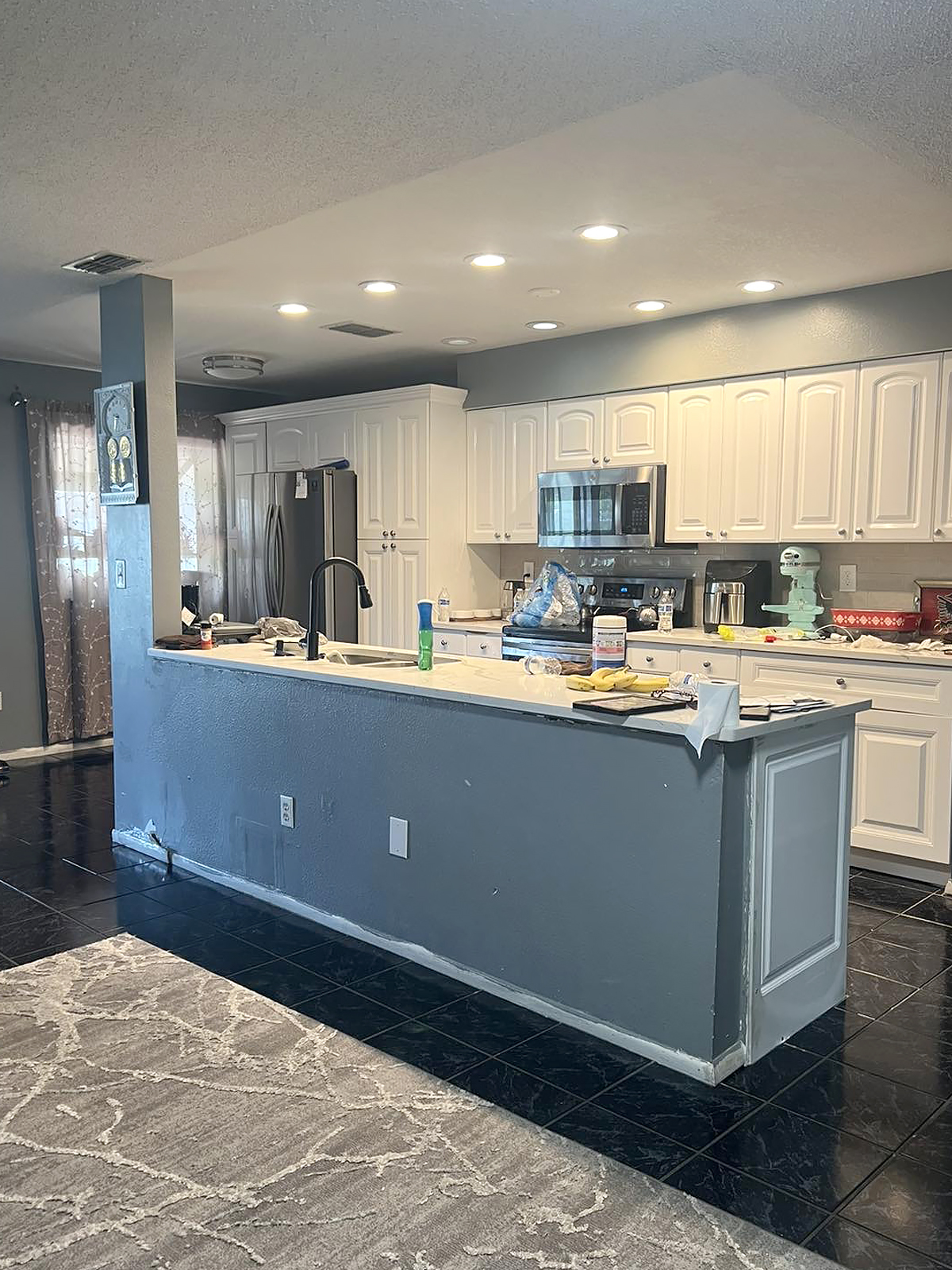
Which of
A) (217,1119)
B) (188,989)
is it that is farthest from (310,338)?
(217,1119)

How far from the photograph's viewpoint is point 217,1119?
7.50 ft

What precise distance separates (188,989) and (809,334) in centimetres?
368

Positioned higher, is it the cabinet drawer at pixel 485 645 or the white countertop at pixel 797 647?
the white countertop at pixel 797 647

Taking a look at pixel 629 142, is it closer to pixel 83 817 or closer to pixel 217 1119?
pixel 217 1119

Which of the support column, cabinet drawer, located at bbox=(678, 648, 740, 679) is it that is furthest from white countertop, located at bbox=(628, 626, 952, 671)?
the support column

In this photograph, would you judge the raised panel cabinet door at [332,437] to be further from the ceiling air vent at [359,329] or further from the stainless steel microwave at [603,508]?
the stainless steel microwave at [603,508]

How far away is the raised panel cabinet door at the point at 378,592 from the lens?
6.25m

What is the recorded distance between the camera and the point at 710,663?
4.62m

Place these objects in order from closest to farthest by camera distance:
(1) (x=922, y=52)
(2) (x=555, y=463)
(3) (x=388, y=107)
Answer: (1) (x=922, y=52)
(3) (x=388, y=107)
(2) (x=555, y=463)

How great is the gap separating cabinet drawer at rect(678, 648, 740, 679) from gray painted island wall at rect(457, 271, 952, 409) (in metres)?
1.33

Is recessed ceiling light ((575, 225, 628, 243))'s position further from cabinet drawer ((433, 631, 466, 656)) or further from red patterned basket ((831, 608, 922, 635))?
cabinet drawer ((433, 631, 466, 656))

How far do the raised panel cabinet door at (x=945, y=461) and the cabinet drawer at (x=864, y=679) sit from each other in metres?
0.64

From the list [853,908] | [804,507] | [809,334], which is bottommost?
[853,908]

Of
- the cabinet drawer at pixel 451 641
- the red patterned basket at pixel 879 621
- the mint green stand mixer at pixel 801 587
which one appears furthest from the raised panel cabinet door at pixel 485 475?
the red patterned basket at pixel 879 621
